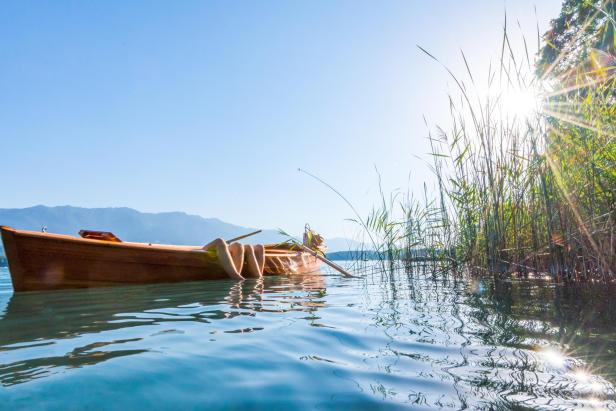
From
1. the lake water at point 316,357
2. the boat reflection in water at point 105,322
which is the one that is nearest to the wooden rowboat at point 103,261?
the boat reflection in water at point 105,322

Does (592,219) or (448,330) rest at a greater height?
(592,219)

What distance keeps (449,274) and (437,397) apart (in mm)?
5706

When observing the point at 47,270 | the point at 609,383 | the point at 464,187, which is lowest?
the point at 609,383

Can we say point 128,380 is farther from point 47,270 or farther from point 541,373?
point 47,270

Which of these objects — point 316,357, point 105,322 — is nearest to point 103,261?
point 105,322

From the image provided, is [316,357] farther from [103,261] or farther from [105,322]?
[103,261]

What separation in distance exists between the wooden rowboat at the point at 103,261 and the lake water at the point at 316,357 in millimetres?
2233

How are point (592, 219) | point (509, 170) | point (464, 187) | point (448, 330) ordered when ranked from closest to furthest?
point (448, 330) < point (592, 219) < point (509, 170) < point (464, 187)

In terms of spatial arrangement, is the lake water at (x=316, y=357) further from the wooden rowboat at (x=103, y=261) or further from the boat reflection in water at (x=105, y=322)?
the wooden rowboat at (x=103, y=261)

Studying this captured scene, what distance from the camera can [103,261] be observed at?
5.71 metres

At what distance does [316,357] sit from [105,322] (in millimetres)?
1737

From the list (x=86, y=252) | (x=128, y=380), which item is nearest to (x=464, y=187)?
(x=128, y=380)

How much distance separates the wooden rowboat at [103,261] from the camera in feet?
17.2

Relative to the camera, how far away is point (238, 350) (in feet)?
6.04
